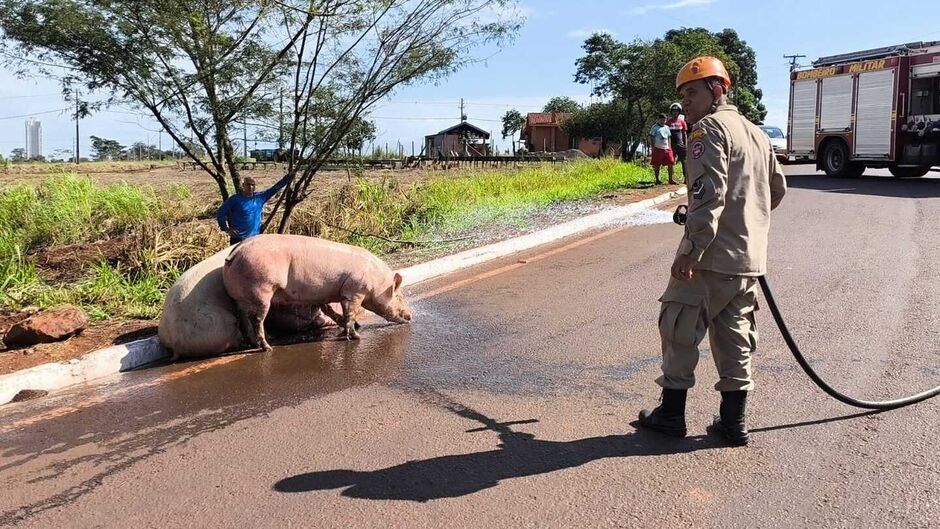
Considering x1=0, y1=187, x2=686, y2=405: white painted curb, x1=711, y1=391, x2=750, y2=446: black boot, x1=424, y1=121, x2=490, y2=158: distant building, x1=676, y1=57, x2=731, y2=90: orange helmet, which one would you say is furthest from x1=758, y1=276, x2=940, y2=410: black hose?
x1=424, y1=121, x2=490, y2=158: distant building

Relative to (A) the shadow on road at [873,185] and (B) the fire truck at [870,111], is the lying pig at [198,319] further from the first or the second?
Answer: (B) the fire truck at [870,111]

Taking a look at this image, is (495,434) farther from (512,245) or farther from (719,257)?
(512,245)

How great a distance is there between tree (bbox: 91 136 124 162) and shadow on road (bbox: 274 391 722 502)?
2543 inches

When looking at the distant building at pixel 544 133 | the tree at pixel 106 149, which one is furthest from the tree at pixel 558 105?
the tree at pixel 106 149

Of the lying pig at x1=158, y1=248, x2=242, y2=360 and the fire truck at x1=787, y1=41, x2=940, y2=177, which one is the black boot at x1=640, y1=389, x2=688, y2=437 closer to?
the lying pig at x1=158, y1=248, x2=242, y2=360

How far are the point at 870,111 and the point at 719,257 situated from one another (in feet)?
60.2

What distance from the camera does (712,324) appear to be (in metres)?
3.81

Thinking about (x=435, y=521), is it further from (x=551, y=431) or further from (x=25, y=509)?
(x=25, y=509)

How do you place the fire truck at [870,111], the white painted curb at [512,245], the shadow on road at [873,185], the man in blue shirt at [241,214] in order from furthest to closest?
the fire truck at [870,111], the shadow on road at [873,185], the white painted curb at [512,245], the man in blue shirt at [241,214]

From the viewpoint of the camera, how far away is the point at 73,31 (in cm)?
902

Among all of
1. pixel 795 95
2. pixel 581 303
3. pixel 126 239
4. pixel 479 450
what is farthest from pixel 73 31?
pixel 795 95

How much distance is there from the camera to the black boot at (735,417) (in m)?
3.74

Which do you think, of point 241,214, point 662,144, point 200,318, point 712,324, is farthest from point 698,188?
point 662,144

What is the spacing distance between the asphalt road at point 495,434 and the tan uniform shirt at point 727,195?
3.17ft
